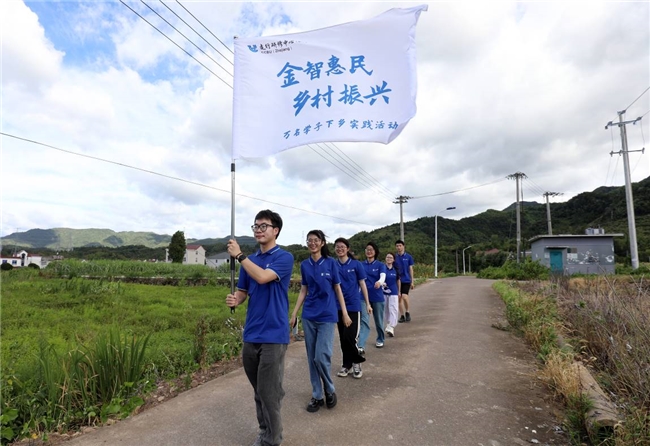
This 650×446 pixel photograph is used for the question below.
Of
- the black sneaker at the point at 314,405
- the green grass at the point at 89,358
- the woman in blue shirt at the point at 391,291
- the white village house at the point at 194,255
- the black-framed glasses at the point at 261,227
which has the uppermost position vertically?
the white village house at the point at 194,255

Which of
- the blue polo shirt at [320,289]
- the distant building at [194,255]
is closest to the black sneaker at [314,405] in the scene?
the blue polo shirt at [320,289]

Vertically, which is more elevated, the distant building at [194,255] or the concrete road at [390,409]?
the distant building at [194,255]

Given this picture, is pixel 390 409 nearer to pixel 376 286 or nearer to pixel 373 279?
pixel 376 286

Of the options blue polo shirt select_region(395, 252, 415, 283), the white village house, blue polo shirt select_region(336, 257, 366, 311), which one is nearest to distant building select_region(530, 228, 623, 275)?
blue polo shirt select_region(395, 252, 415, 283)

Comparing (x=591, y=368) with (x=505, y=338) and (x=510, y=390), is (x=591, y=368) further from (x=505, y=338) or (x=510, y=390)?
(x=505, y=338)

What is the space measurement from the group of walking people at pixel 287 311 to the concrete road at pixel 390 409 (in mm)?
320

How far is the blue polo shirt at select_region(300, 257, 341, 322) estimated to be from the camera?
3854 mm

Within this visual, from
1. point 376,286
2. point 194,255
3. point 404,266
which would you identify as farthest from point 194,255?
point 376,286

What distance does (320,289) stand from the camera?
12.9 ft

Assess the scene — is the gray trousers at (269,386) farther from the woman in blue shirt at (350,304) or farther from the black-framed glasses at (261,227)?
the woman in blue shirt at (350,304)

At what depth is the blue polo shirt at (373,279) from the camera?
20.6 ft

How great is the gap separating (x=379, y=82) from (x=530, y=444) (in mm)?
3960

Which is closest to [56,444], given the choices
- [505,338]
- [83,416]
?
[83,416]

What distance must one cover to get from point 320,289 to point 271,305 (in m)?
1.05
